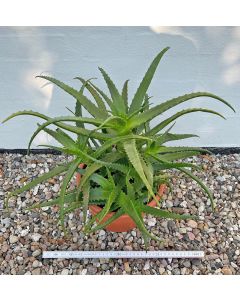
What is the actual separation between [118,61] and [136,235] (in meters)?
0.74

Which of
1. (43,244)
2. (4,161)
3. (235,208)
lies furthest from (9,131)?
(235,208)

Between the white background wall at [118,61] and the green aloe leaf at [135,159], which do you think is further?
the white background wall at [118,61]

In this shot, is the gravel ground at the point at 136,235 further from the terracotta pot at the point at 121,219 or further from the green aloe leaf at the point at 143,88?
the green aloe leaf at the point at 143,88

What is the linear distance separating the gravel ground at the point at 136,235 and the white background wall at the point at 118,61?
0.32 meters

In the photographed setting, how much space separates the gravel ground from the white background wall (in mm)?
321

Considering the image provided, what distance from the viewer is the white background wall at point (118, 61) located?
1.84 meters

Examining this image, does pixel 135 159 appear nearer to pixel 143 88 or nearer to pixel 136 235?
pixel 143 88

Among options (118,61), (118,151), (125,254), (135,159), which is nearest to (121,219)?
(125,254)

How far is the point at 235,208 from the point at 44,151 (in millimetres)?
951

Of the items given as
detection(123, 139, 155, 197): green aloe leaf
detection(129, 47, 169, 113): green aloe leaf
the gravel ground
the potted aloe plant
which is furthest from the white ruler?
detection(129, 47, 169, 113): green aloe leaf

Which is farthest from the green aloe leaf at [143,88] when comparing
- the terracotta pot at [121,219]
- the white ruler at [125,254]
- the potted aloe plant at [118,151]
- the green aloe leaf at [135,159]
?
the white ruler at [125,254]

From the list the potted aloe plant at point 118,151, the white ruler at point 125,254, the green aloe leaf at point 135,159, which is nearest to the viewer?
the green aloe leaf at point 135,159

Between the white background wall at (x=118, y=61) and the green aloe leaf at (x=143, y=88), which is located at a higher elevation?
the white background wall at (x=118, y=61)

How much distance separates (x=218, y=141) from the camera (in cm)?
222
